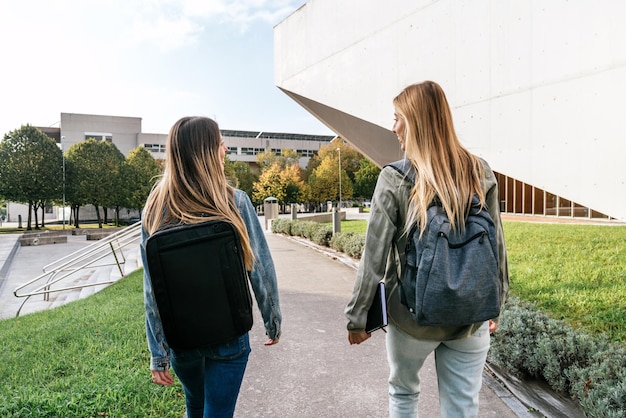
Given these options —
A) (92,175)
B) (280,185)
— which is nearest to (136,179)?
(92,175)

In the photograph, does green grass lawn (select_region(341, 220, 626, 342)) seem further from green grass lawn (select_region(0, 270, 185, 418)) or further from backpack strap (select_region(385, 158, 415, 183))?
green grass lawn (select_region(0, 270, 185, 418))

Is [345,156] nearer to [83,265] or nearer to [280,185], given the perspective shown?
[280,185]

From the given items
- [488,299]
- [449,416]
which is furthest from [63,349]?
[488,299]

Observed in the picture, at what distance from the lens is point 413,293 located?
191cm

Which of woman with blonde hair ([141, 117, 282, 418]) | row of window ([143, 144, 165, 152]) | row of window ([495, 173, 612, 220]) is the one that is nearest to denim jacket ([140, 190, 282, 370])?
woman with blonde hair ([141, 117, 282, 418])

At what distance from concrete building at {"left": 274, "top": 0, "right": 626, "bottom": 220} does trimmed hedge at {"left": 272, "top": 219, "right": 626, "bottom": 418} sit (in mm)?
1551

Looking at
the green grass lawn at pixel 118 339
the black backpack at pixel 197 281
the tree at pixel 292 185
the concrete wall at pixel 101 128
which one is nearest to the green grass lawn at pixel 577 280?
the green grass lawn at pixel 118 339

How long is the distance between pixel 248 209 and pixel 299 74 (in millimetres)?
10436

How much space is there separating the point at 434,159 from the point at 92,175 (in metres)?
48.6

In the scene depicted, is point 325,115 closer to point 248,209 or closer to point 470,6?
point 470,6

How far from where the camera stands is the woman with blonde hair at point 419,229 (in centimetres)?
198

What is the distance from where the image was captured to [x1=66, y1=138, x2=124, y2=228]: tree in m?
44.8

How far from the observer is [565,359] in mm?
3887

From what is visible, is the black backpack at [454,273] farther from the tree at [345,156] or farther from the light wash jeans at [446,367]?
the tree at [345,156]
